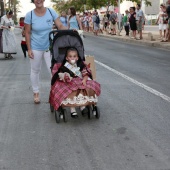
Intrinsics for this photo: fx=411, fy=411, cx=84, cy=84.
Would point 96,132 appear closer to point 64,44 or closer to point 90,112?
point 90,112

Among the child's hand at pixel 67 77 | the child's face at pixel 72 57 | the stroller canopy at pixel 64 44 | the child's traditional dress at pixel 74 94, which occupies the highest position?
the stroller canopy at pixel 64 44

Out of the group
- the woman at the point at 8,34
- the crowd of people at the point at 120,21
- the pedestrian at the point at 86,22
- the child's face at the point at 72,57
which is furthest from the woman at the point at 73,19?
the pedestrian at the point at 86,22

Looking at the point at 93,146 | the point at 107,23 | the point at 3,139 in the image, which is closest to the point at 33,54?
the point at 3,139

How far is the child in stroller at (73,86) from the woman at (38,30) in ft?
2.65

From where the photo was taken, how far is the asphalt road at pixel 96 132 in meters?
4.27

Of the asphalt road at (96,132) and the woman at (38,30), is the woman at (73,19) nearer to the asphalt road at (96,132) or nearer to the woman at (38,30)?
the asphalt road at (96,132)

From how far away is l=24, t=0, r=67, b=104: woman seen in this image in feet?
21.5

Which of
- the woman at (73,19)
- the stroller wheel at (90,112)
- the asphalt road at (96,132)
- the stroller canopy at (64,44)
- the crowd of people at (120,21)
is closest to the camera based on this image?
the asphalt road at (96,132)

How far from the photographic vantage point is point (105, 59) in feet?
47.1

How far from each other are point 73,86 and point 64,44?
2.90ft

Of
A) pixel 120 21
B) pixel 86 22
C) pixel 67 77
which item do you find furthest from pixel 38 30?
pixel 86 22

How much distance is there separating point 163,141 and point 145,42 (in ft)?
55.4

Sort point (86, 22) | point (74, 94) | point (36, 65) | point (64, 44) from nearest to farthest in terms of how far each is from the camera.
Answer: point (74, 94)
point (64, 44)
point (36, 65)
point (86, 22)

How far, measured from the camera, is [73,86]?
572 centimetres
